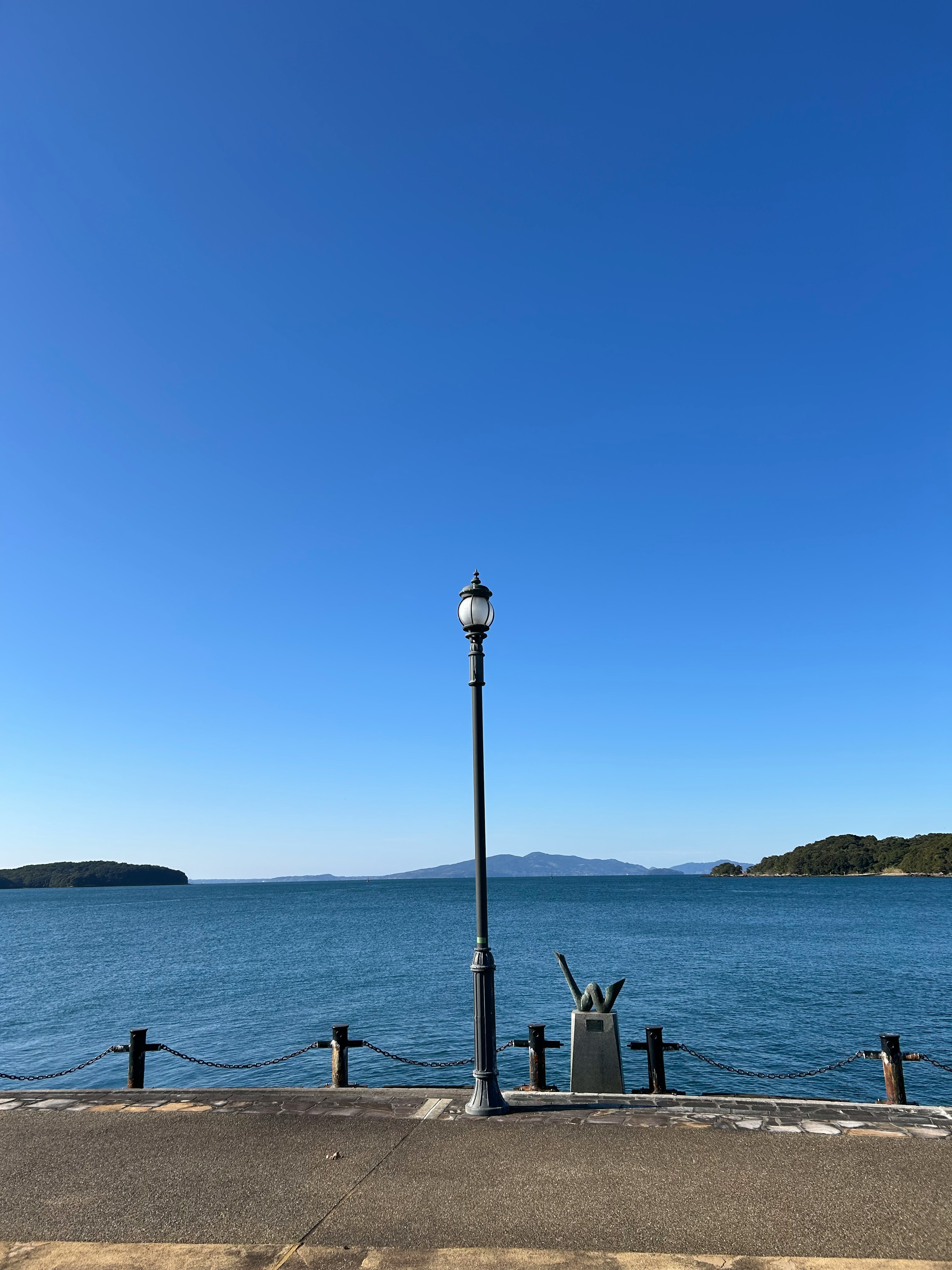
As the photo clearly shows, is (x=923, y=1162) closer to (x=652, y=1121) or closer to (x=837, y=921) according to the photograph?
(x=652, y=1121)

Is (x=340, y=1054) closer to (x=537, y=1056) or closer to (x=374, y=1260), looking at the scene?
(x=537, y=1056)

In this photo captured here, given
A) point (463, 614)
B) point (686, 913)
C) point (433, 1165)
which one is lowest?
point (686, 913)

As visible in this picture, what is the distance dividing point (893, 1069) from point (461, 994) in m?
31.8

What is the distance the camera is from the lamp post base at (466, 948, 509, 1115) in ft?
30.8

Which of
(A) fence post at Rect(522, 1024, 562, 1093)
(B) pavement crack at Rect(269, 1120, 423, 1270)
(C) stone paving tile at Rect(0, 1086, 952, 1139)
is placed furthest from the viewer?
(A) fence post at Rect(522, 1024, 562, 1093)

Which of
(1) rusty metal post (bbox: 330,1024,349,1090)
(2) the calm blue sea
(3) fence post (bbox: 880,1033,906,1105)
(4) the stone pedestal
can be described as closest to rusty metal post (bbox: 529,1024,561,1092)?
(4) the stone pedestal

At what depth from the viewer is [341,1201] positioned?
6914 mm

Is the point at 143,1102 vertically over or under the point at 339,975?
over

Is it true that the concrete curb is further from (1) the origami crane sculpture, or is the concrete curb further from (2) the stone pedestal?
(1) the origami crane sculpture

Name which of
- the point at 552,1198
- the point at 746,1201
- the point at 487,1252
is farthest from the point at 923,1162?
the point at 487,1252

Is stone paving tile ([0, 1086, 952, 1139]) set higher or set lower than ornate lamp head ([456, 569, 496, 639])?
lower

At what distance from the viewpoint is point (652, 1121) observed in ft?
29.2

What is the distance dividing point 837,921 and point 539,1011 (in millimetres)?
66038

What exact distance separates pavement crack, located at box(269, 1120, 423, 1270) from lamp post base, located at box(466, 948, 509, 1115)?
30.8 inches
